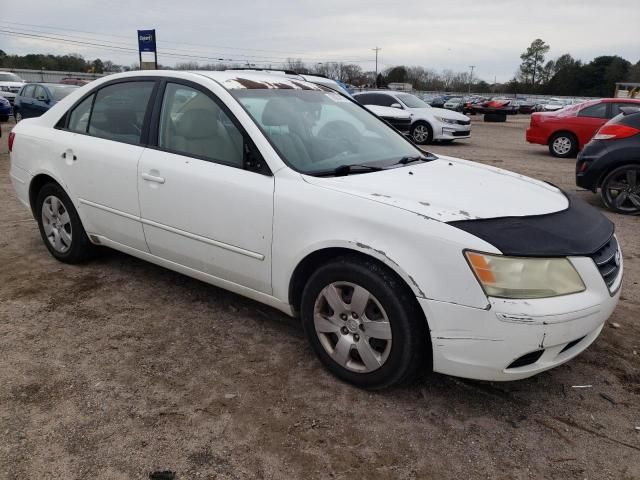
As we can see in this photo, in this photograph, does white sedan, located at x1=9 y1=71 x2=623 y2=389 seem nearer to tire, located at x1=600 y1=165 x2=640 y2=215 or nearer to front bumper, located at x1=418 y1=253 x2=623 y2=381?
front bumper, located at x1=418 y1=253 x2=623 y2=381

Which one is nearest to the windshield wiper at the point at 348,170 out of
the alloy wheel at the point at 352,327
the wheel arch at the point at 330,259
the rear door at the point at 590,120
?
the wheel arch at the point at 330,259

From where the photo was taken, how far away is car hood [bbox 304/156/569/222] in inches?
100.0

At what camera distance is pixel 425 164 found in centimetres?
344

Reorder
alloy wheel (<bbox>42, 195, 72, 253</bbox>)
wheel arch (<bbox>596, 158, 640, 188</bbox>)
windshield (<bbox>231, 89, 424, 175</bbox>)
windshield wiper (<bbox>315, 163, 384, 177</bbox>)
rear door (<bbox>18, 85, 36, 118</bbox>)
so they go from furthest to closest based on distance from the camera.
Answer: rear door (<bbox>18, 85, 36, 118</bbox>) → wheel arch (<bbox>596, 158, 640, 188</bbox>) → alloy wheel (<bbox>42, 195, 72, 253</bbox>) → windshield (<bbox>231, 89, 424, 175</bbox>) → windshield wiper (<bbox>315, 163, 384, 177</bbox>)

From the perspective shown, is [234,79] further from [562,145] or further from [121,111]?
[562,145]

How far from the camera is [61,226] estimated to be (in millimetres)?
4383

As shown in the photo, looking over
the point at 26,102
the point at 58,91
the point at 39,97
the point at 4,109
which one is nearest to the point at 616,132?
the point at 58,91

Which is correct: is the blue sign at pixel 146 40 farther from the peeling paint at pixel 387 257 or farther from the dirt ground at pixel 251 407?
the peeling paint at pixel 387 257

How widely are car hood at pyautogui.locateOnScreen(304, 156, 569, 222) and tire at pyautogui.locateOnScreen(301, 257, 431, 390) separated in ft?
1.17

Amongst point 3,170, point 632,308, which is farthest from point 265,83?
point 3,170

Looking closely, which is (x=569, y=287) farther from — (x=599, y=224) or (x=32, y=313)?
(x=32, y=313)

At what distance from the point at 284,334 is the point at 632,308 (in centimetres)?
261

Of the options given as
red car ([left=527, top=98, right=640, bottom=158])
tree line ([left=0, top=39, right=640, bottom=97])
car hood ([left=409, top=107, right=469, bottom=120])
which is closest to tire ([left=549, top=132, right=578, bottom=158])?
red car ([left=527, top=98, right=640, bottom=158])

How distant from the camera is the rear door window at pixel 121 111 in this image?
12.1ft
